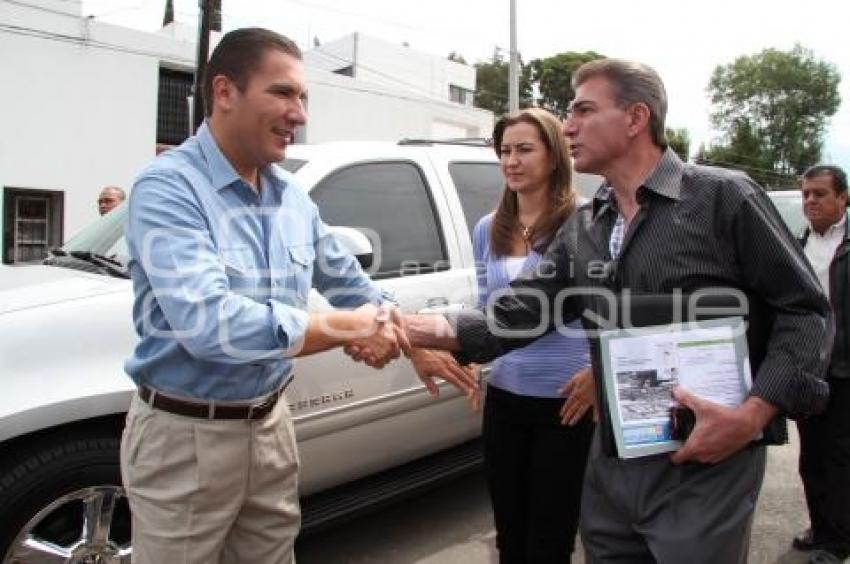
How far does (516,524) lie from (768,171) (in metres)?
66.6

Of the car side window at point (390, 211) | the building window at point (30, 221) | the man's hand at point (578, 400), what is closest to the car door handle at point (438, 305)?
the car side window at point (390, 211)

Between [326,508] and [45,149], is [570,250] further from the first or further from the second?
[45,149]

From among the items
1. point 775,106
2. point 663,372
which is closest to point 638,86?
point 663,372

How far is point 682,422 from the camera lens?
170 centimetres

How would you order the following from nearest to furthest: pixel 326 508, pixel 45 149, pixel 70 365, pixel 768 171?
pixel 70 365, pixel 326 508, pixel 45 149, pixel 768 171

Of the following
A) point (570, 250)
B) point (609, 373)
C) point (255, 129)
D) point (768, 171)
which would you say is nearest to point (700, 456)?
point (609, 373)

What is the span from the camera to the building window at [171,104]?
1580 cm

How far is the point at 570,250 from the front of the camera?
6.82ft

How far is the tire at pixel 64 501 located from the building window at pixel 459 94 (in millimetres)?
31528

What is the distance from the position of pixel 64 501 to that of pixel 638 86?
2168 mm

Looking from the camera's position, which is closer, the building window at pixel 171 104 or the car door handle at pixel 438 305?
the car door handle at pixel 438 305

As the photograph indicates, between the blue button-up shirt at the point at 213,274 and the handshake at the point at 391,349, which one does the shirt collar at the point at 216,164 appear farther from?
the handshake at the point at 391,349

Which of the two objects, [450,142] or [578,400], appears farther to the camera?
[450,142]

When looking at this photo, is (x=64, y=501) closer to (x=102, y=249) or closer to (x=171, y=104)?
(x=102, y=249)
